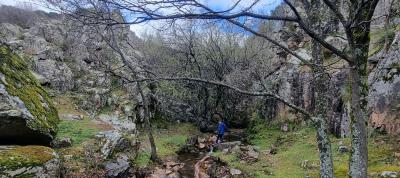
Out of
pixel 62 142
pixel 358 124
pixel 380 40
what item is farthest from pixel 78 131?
pixel 380 40

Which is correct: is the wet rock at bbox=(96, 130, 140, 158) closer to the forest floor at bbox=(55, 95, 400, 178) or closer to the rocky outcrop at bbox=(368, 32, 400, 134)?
the forest floor at bbox=(55, 95, 400, 178)

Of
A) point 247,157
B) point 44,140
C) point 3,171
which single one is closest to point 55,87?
point 247,157

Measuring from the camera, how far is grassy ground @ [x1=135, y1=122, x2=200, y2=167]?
60.6ft

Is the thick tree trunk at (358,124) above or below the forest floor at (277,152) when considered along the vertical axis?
above

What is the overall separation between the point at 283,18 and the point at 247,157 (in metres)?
12.6

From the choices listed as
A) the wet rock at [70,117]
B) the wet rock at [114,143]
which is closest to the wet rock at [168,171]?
the wet rock at [114,143]

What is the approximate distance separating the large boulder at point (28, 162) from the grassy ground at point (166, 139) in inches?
267

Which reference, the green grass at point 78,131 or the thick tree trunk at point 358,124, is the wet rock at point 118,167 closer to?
the green grass at point 78,131

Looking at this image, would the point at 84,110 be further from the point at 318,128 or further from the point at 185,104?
the point at 318,128

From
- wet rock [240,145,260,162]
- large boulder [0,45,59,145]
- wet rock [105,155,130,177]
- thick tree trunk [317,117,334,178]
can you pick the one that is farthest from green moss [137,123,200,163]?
thick tree trunk [317,117,334,178]

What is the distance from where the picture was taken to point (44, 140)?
417 inches

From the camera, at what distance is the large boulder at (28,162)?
849 cm

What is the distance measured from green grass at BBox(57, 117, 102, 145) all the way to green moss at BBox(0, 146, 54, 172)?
5.64 metres

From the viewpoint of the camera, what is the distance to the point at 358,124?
21.6 feet
